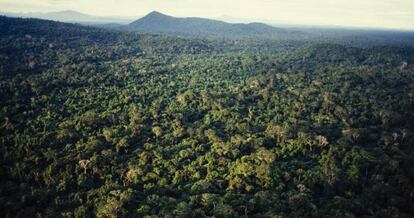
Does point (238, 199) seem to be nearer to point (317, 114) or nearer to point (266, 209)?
point (266, 209)

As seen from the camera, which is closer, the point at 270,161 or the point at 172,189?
the point at 172,189

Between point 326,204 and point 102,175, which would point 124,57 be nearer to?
point 102,175

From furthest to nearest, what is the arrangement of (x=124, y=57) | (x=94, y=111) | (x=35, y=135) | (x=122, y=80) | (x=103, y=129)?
(x=124, y=57) → (x=122, y=80) → (x=94, y=111) → (x=103, y=129) → (x=35, y=135)

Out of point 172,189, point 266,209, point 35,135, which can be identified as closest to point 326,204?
point 266,209

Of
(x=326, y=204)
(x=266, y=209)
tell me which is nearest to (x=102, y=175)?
(x=266, y=209)

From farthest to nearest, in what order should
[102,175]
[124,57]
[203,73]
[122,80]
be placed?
1. [124,57]
2. [203,73]
3. [122,80]
4. [102,175]

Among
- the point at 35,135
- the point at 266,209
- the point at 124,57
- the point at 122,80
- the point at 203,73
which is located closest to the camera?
the point at 266,209
